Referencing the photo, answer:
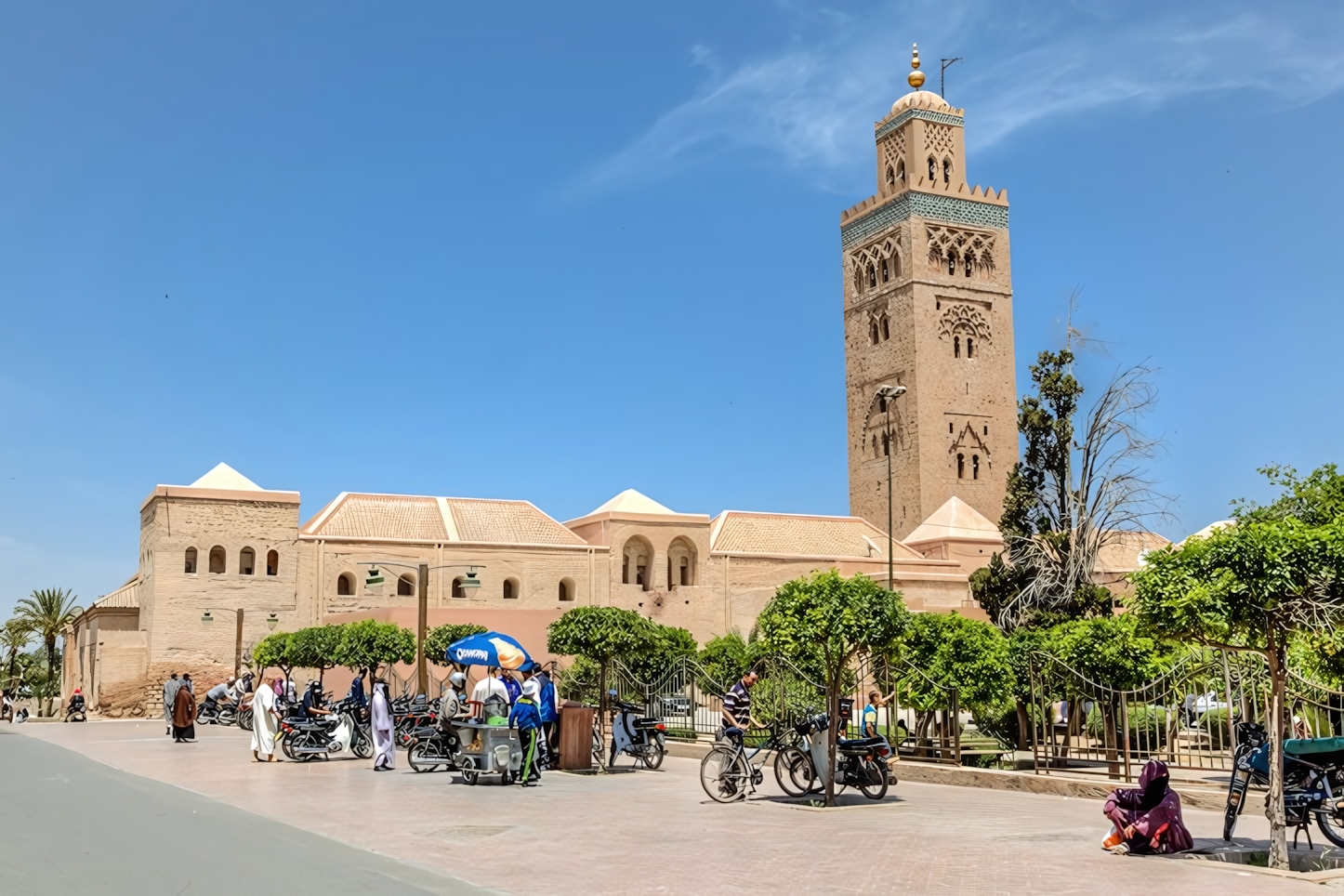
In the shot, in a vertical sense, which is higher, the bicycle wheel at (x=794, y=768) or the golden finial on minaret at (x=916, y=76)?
the golden finial on minaret at (x=916, y=76)

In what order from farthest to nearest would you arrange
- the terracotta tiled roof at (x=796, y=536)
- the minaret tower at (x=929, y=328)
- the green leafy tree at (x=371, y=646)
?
the minaret tower at (x=929, y=328)
the terracotta tiled roof at (x=796, y=536)
the green leafy tree at (x=371, y=646)

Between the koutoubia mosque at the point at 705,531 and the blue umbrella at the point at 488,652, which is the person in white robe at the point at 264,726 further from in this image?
the koutoubia mosque at the point at 705,531

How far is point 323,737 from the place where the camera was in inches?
734

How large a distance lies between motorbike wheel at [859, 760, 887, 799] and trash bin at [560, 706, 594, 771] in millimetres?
4439

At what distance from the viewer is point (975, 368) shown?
55594mm

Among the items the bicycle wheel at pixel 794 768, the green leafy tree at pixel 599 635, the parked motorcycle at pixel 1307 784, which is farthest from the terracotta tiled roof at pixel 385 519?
the parked motorcycle at pixel 1307 784

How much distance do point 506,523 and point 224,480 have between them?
29.8 feet

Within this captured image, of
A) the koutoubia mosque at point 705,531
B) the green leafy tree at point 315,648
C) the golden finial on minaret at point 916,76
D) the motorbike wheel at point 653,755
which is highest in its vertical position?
the golden finial on minaret at point 916,76

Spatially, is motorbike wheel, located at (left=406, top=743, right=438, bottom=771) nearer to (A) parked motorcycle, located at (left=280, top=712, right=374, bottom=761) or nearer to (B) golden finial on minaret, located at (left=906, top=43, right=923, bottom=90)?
(A) parked motorcycle, located at (left=280, top=712, right=374, bottom=761)

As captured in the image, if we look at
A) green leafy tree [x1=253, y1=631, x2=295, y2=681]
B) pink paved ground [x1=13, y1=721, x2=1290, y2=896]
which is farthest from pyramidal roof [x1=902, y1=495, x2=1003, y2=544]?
pink paved ground [x1=13, y1=721, x2=1290, y2=896]

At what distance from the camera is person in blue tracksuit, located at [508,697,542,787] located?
47.3 feet

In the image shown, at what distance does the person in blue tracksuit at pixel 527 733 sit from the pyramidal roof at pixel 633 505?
29.5 meters

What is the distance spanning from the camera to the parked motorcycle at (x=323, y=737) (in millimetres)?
18328

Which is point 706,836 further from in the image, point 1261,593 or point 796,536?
point 796,536
